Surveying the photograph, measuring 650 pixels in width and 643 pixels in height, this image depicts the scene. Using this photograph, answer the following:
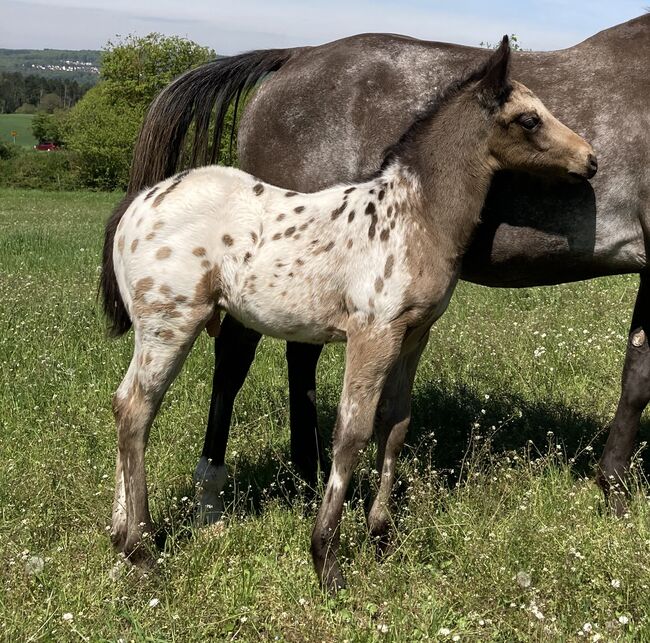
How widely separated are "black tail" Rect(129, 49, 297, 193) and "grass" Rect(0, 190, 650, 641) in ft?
5.30

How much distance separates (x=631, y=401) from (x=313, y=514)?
71.4 inches

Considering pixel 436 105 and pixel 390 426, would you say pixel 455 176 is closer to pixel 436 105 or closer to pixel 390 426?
pixel 436 105

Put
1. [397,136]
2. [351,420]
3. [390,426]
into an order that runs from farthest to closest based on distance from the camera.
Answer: [397,136] < [390,426] < [351,420]

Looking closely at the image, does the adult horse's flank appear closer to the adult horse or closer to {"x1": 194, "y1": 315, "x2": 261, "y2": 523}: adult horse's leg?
the adult horse

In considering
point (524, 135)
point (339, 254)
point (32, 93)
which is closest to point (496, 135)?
point (524, 135)

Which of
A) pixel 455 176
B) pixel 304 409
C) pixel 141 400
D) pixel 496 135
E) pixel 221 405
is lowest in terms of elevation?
pixel 304 409

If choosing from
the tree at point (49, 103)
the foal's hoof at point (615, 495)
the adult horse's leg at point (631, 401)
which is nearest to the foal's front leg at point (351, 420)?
the foal's hoof at point (615, 495)

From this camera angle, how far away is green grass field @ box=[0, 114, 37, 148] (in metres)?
84.0

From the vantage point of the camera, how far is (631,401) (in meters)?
4.58

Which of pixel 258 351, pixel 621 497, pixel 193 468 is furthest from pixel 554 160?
pixel 258 351

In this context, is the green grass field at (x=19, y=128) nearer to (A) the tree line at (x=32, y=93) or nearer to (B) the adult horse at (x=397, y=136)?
(A) the tree line at (x=32, y=93)

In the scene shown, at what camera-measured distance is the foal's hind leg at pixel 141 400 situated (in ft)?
12.0

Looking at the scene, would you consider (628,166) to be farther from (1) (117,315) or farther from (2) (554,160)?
(1) (117,315)

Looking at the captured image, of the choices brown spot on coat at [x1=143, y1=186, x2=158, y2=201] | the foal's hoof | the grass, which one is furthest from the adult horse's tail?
the foal's hoof
